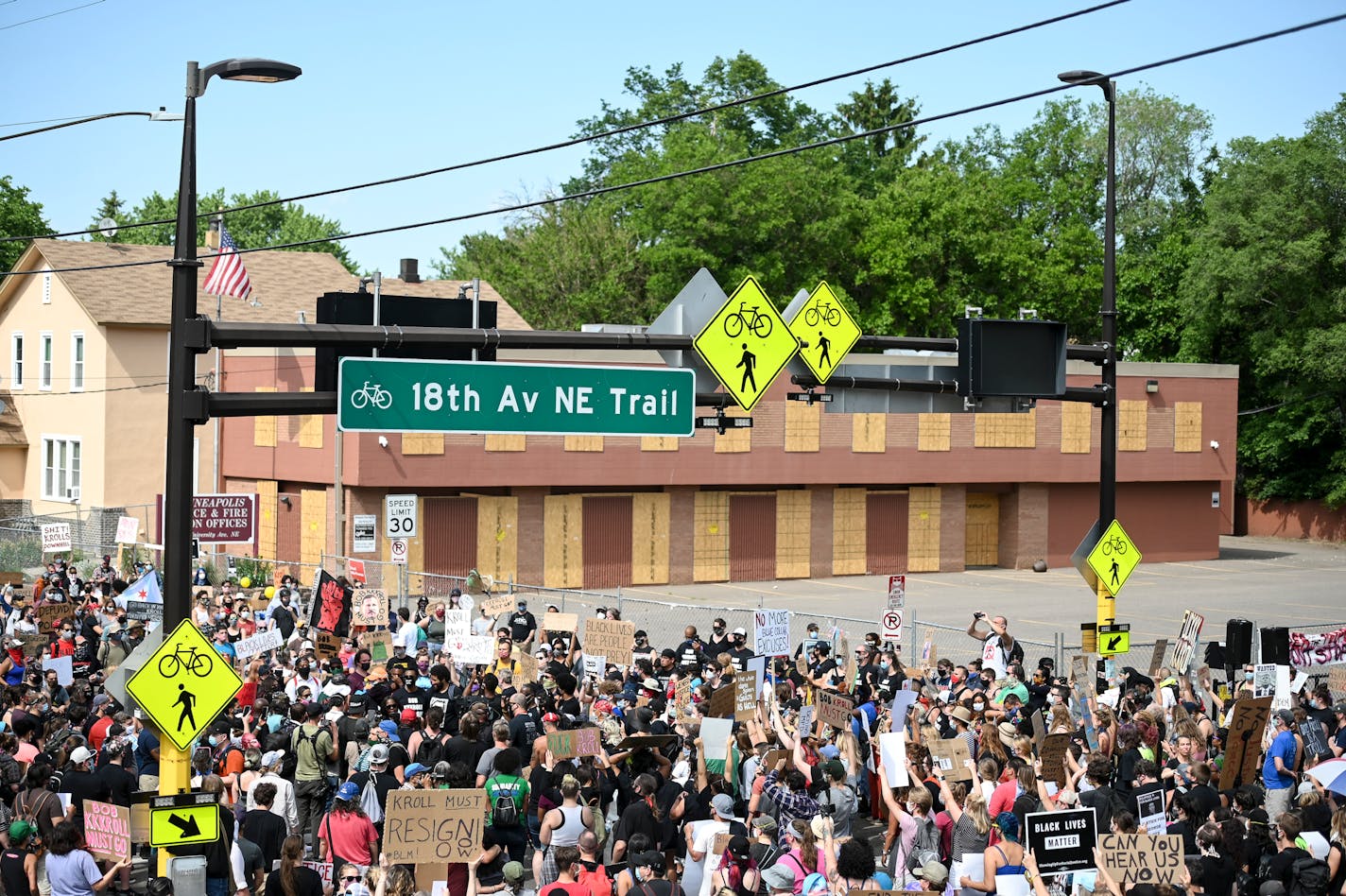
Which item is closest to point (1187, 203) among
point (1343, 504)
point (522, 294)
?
point (1343, 504)

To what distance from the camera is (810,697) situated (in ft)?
54.7

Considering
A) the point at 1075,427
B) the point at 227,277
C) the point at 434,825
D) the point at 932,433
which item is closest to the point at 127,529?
the point at 227,277

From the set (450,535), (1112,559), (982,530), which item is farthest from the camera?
(982,530)

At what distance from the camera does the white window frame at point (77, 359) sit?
4506 centimetres

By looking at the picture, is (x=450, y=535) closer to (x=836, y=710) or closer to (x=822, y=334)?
(x=836, y=710)

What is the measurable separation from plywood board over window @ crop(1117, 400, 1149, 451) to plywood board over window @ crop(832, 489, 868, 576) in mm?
8889

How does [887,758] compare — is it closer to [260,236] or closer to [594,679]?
[594,679]

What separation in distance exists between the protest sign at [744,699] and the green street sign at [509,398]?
11.2ft

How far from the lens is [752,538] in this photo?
4241 centimetres

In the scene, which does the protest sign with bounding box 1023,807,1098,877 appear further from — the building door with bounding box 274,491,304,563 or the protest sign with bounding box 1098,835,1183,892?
the building door with bounding box 274,491,304,563

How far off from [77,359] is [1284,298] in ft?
143

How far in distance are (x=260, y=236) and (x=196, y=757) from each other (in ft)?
251

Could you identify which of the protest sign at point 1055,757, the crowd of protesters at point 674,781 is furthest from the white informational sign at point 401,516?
the protest sign at point 1055,757

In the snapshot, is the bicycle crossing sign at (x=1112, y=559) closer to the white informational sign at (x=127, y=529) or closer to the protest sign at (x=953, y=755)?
the protest sign at (x=953, y=755)
